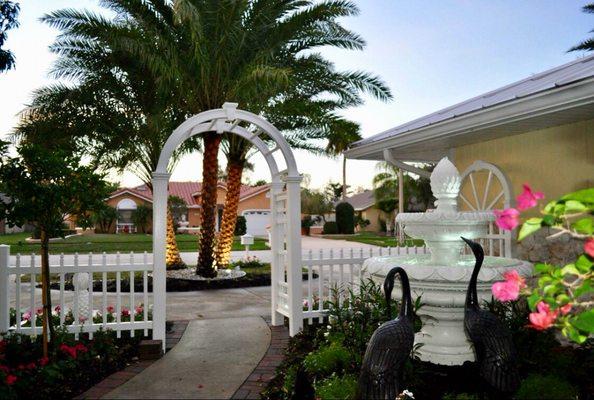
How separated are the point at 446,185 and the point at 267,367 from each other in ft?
8.22

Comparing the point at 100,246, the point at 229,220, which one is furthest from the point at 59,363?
the point at 100,246

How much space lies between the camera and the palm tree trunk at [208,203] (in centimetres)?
1193

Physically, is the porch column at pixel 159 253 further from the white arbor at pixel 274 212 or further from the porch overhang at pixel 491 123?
the porch overhang at pixel 491 123

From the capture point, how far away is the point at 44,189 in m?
4.58

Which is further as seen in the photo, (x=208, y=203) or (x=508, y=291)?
(x=208, y=203)

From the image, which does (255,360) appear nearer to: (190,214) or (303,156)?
(303,156)

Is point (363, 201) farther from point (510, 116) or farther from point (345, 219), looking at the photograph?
point (510, 116)

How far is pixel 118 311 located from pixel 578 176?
535 centimetres

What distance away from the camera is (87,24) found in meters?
10.2

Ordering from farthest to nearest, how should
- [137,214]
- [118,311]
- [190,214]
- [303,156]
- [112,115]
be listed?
[190,214] < [137,214] < [303,156] < [112,115] < [118,311]

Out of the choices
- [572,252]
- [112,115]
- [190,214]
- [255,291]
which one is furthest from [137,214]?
[572,252]

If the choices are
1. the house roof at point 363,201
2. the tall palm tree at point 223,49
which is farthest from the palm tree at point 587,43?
the house roof at point 363,201

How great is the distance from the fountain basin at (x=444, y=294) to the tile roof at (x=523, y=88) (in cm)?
159

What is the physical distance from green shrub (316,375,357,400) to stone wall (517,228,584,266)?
2.94 m
